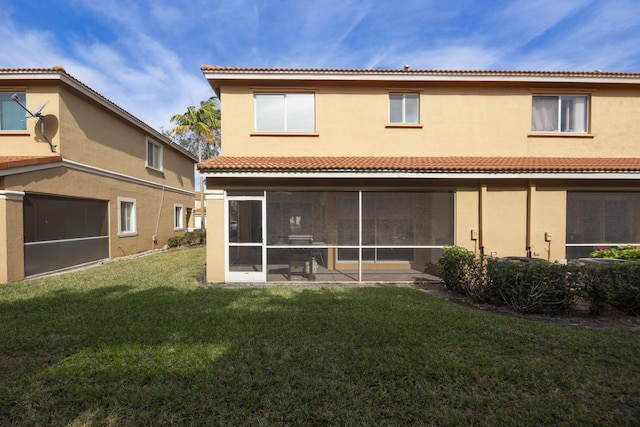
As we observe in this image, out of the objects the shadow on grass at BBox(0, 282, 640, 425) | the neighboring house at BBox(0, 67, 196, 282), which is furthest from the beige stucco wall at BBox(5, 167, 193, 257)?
the shadow on grass at BBox(0, 282, 640, 425)

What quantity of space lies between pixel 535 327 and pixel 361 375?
11.1ft

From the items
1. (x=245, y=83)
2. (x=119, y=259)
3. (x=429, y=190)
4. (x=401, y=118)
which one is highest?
(x=245, y=83)

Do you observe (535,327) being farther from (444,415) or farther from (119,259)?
(119,259)

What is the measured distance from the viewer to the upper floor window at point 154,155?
15328 mm

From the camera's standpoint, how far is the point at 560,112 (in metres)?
9.53

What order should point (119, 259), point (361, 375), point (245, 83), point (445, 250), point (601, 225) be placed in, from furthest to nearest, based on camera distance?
1. point (119, 259)
2. point (245, 83)
3. point (601, 225)
4. point (445, 250)
5. point (361, 375)

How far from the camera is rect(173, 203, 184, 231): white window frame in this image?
17.7m

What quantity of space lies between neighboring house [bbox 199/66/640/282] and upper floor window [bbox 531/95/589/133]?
0.11 ft

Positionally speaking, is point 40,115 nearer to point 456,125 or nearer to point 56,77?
point 56,77

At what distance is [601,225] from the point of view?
28.0 ft

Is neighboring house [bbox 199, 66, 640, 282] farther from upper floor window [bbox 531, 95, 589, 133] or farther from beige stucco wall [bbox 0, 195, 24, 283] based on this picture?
beige stucco wall [bbox 0, 195, 24, 283]

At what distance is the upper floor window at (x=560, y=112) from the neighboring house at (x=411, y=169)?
3 cm

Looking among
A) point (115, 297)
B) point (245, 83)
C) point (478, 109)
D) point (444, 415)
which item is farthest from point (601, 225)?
point (115, 297)

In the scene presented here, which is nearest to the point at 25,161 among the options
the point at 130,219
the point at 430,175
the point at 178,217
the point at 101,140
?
the point at 101,140
